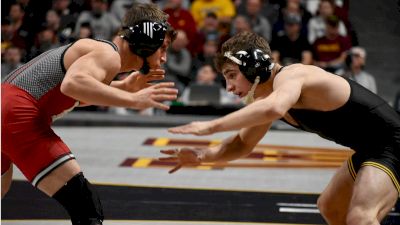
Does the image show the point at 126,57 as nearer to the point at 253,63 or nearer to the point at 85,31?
the point at 253,63

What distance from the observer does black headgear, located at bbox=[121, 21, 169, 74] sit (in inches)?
183

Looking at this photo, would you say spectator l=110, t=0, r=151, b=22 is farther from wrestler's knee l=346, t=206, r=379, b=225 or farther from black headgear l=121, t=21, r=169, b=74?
wrestler's knee l=346, t=206, r=379, b=225

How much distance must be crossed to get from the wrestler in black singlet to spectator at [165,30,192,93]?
267 inches

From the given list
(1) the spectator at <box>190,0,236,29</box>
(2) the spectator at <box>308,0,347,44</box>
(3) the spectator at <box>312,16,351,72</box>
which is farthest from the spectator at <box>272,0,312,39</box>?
(1) the spectator at <box>190,0,236,29</box>

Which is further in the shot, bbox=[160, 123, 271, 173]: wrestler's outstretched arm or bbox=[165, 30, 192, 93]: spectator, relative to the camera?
bbox=[165, 30, 192, 93]: spectator

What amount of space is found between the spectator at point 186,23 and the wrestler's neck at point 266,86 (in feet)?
23.3

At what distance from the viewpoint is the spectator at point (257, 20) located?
467 inches

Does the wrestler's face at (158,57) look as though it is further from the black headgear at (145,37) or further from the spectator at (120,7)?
the spectator at (120,7)

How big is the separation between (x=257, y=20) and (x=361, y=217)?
25.7 feet

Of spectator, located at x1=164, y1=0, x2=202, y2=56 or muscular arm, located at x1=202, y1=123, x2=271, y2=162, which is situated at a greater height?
muscular arm, located at x1=202, y1=123, x2=271, y2=162

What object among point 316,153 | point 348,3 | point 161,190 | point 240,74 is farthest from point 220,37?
point 240,74

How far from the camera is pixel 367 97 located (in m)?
4.48

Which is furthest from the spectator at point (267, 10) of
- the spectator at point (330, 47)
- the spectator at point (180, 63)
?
the spectator at point (180, 63)

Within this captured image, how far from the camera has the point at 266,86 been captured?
178 inches
